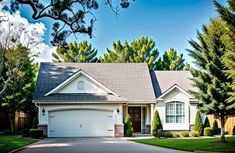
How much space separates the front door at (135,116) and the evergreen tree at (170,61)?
22347mm

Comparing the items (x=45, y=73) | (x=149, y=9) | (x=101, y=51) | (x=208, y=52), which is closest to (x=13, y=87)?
(x=45, y=73)

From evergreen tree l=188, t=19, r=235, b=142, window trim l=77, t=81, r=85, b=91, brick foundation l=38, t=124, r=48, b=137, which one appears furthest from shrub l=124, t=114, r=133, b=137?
evergreen tree l=188, t=19, r=235, b=142

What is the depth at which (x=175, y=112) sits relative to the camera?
32.5 m

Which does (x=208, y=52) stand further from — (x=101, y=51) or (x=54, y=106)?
(x=101, y=51)

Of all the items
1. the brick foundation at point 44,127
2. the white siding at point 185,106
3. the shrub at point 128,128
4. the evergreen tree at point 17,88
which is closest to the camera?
the brick foundation at point 44,127

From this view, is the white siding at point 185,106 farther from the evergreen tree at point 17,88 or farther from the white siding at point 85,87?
the evergreen tree at point 17,88

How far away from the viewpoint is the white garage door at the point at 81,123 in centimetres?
3073

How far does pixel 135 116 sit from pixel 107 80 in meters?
3.99

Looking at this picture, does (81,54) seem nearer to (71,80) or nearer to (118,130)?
(71,80)

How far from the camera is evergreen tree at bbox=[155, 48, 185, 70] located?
56081 mm

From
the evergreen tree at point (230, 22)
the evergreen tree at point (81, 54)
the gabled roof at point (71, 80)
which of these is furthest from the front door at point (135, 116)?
the evergreen tree at point (81, 54)

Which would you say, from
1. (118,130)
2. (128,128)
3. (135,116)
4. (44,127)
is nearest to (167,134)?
(128,128)

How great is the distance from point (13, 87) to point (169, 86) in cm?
1363

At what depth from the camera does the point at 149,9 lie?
1639 centimetres
